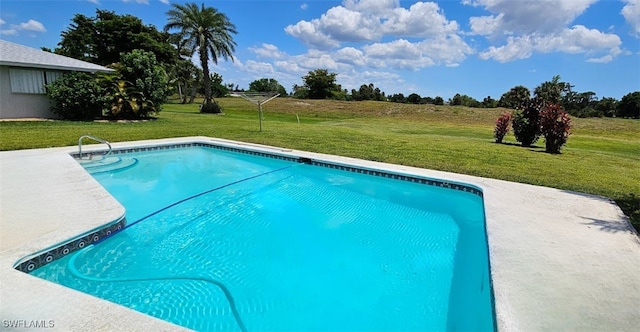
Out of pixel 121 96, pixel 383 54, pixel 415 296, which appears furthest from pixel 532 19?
pixel 383 54

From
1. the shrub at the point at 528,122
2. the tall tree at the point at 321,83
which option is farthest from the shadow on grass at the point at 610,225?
the tall tree at the point at 321,83

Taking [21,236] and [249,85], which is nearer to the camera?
[21,236]

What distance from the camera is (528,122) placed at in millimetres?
11195

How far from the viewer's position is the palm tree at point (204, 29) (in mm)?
24312

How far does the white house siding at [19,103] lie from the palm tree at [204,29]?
467 inches

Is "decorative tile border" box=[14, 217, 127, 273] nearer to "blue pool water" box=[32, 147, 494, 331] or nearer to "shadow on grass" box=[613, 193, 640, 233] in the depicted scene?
"blue pool water" box=[32, 147, 494, 331]

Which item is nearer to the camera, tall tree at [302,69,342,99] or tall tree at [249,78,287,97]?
tall tree at [302,69,342,99]

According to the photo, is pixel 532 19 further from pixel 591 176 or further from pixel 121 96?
pixel 121 96

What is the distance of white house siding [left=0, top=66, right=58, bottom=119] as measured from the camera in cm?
1298

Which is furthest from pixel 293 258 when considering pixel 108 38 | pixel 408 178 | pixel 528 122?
pixel 108 38

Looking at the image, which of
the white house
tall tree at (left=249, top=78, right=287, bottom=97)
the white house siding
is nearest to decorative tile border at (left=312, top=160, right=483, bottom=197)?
the white house

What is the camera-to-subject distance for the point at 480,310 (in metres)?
2.87

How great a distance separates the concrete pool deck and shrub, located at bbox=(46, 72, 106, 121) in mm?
9621

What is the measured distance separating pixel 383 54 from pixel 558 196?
25429 millimetres
